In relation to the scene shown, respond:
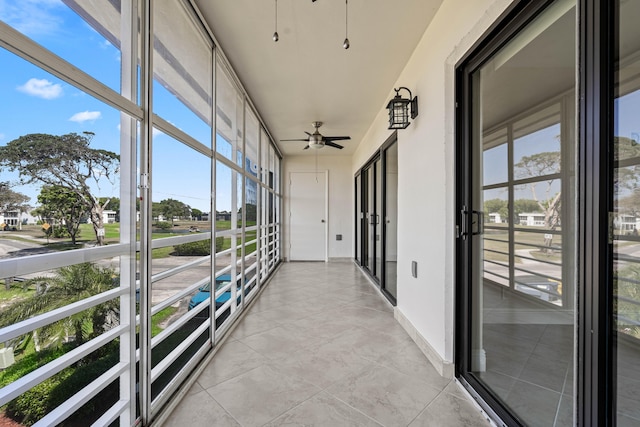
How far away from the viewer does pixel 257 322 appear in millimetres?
2801

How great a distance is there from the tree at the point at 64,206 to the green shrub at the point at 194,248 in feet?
2.41

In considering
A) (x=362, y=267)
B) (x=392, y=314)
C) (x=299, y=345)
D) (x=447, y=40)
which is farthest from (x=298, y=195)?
(x=447, y=40)

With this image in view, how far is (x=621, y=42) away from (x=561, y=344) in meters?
1.12

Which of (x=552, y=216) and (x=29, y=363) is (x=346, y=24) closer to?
(x=552, y=216)

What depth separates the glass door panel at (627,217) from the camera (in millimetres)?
823

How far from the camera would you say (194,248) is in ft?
6.72

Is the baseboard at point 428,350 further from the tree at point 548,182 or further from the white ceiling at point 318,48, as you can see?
the white ceiling at point 318,48

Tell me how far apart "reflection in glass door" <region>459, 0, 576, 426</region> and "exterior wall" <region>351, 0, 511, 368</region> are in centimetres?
13

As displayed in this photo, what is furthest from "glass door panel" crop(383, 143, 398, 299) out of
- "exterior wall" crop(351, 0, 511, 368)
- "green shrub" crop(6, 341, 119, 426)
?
"green shrub" crop(6, 341, 119, 426)

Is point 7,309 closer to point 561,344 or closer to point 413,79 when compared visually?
point 561,344

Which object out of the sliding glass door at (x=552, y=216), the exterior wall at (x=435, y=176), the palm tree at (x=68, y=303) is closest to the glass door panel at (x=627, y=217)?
the sliding glass door at (x=552, y=216)

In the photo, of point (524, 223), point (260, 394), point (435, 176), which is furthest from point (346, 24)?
point (260, 394)

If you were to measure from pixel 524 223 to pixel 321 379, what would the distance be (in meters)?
1.52

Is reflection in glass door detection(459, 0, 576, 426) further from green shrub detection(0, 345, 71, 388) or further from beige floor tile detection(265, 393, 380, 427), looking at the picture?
green shrub detection(0, 345, 71, 388)
